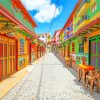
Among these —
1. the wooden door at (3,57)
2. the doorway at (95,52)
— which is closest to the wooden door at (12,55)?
the wooden door at (3,57)

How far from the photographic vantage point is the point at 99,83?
741 cm

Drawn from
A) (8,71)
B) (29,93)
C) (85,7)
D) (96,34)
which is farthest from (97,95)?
(85,7)

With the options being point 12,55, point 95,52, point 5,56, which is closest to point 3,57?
point 5,56

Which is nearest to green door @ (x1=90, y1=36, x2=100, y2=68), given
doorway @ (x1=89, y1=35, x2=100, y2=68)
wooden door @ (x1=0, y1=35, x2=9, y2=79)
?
doorway @ (x1=89, y1=35, x2=100, y2=68)

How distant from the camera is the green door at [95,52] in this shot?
9.89 m

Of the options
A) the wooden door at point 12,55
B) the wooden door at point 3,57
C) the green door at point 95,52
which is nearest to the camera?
the wooden door at point 3,57

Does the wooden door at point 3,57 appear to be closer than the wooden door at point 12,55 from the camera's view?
Yes

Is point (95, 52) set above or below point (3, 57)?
above

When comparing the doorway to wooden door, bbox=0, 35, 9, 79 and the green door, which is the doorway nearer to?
the green door

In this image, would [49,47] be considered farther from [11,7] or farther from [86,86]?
[86,86]

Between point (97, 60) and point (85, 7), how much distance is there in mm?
5347

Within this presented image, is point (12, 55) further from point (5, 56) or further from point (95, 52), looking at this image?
point (95, 52)

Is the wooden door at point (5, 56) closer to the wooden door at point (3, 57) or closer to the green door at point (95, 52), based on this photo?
the wooden door at point (3, 57)

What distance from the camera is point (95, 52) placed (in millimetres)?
10523
